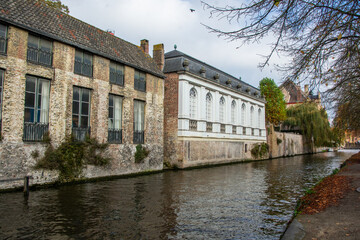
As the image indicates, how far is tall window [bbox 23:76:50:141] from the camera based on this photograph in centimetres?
1252

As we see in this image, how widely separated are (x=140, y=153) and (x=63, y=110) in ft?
19.2

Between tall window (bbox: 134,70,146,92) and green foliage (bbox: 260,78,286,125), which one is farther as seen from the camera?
green foliage (bbox: 260,78,286,125)

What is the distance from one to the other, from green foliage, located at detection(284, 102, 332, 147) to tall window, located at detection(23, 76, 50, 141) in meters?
36.1

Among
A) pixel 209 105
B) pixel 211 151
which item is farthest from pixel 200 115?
pixel 211 151

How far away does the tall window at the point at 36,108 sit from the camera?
41.1ft

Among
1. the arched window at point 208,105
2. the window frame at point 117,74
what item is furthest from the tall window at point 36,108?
the arched window at point 208,105

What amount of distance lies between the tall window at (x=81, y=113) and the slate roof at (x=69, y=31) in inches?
90.2

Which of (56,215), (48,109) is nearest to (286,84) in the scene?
(56,215)

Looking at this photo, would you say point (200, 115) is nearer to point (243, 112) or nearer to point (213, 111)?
point (213, 111)

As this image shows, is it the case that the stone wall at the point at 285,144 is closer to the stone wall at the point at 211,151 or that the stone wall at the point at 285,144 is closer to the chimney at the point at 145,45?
the stone wall at the point at 211,151

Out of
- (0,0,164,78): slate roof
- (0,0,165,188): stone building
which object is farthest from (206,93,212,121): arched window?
(0,0,164,78): slate roof

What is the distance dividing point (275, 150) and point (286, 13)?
120ft

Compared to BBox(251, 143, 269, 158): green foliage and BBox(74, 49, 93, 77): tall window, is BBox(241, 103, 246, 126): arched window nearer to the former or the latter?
BBox(251, 143, 269, 158): green foliage

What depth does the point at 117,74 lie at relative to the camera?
17.5 meters
